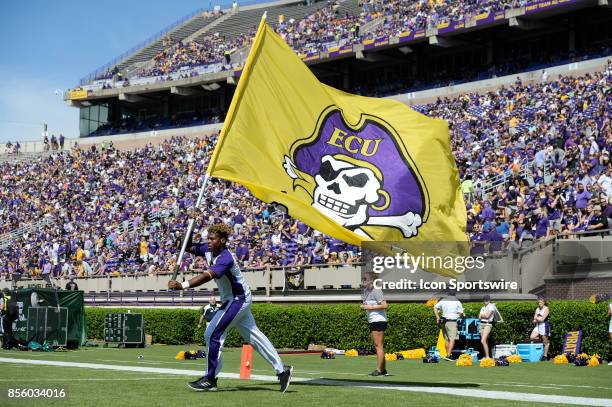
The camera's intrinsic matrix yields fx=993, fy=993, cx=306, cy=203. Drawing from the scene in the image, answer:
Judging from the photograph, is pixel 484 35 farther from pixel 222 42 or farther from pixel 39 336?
pixel 39 336

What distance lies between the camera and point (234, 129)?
1456 cm

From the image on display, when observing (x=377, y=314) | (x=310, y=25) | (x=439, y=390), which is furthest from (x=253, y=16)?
(x=439, y=390)

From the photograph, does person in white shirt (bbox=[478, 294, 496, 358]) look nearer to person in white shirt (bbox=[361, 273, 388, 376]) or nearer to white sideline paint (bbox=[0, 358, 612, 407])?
person in white shirt (bbox=[361, 273, 388, 376])

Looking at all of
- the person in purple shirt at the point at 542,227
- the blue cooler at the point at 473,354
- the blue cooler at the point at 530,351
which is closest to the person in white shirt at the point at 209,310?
the blue cooler at the point at 473,354

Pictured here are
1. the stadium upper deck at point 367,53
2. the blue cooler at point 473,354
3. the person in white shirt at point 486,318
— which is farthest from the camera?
the stadium upper deck at point 367,53

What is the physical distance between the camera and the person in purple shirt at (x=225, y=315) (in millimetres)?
11344

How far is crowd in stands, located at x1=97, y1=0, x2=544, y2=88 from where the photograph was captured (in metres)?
49.6

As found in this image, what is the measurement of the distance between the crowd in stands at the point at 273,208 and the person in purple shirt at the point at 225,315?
1357 cm

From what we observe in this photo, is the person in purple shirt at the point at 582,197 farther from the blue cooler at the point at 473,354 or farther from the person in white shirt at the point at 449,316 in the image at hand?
the blue cooler at the point at 473,354

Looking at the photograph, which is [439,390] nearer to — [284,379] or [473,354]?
[284,379]

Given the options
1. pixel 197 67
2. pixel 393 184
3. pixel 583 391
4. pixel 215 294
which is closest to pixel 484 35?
pixel 197 67

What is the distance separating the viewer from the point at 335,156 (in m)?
16.1

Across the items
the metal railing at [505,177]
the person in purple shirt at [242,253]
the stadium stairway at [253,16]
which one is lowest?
→ the person in purple shirt at [242,253]

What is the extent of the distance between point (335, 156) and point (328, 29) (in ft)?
138
